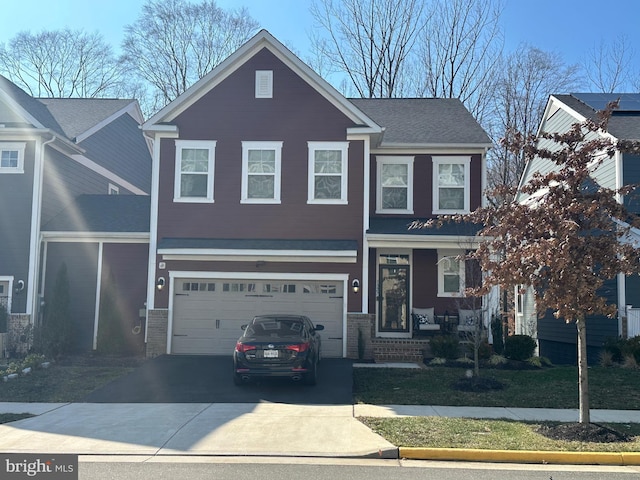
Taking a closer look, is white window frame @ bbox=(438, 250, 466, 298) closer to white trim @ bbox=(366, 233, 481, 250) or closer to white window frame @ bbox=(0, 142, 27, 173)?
white trim @ bbox=(366, 233, 481, 250)

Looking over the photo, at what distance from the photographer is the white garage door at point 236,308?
15586mm

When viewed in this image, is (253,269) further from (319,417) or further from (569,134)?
(569,134)

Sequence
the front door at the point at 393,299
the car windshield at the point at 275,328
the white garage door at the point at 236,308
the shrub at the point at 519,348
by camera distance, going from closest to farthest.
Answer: the car windshield at the point at 275,328, the shrub at the point at 519,348, the white garage door at the point at 236,308, the front door at the point at 393,299

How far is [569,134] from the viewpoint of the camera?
8.77 m

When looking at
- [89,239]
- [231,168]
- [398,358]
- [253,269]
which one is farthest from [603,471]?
[89,239]

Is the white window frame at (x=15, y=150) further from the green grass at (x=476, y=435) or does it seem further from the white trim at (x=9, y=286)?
the green grass at (x=476, y=435)

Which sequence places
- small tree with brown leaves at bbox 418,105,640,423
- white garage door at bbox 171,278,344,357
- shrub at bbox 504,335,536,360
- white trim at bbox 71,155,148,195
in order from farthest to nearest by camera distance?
white trim at bbox 71,155,148,195, white garage door at bbox 171,278,344,357, shrub at bbox 504,335,536,360, small tree with brown leaves at bbox 418,105,640,423

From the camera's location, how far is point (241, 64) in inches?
641

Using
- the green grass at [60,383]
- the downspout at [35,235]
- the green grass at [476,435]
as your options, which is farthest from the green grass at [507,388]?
the downspout at [35,235]

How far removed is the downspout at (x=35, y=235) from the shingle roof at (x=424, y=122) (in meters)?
10.2

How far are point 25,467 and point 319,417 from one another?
4.49 metres

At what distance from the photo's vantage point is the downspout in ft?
53.7

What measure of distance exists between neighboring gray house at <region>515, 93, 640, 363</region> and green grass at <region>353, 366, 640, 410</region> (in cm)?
270

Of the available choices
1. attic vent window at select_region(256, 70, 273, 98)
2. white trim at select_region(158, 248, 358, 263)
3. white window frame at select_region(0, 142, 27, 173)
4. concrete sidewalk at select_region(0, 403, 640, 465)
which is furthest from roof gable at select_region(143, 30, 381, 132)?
concrete sidewalk at select_region(0, 403, 640, 465)
